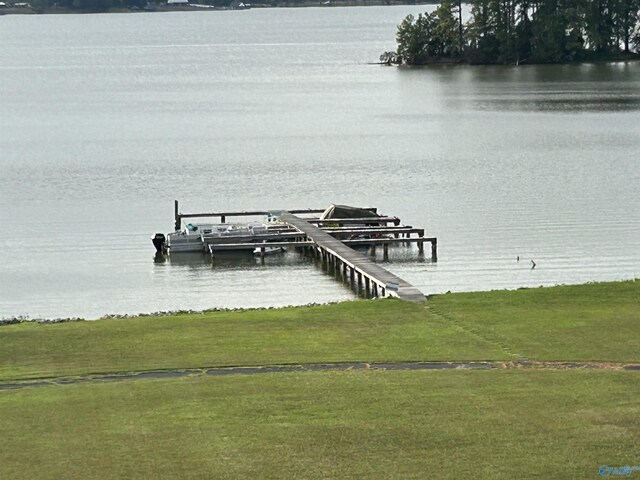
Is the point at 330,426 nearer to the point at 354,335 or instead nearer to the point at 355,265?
the point at 354,335

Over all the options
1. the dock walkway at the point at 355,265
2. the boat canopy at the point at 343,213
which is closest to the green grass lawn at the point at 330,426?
the dock walkway at the point at 355,265

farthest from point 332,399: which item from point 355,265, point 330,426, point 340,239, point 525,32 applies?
point 525,32

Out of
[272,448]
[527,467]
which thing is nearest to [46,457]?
[272,448]

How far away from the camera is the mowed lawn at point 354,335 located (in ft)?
99.4

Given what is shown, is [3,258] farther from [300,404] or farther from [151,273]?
[300,404]

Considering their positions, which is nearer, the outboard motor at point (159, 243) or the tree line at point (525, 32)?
the outboard motor at point (159, 243)

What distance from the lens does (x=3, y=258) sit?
179 feet

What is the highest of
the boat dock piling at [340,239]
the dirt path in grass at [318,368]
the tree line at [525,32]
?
the tree line at [525,32]

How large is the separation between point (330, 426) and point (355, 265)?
2403 cm

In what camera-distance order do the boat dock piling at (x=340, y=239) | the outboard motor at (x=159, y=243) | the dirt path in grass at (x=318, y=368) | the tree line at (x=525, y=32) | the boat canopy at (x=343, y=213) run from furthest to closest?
the tree line at (x=525, y=32), the boat canopy at (x=343, y=213), the outboard motor at (x=159, y=243), the boat dock piling at (x=340, y=239), the dirt path in grass at (x=318, y=368)

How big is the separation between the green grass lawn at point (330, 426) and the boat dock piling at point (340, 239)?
18616 mm

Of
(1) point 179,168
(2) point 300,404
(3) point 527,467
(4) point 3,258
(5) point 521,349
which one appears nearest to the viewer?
(3) point 527,467

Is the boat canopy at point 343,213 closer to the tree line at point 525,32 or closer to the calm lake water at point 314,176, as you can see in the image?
the calm lake water at point 314,176

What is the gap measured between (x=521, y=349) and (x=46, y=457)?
38.4 feet
